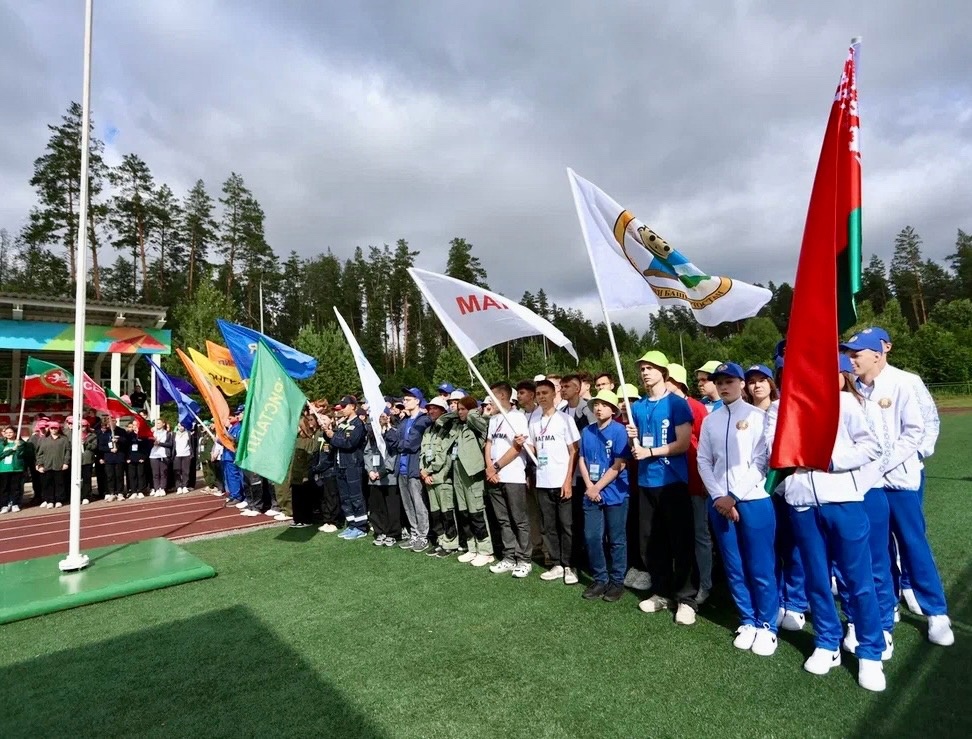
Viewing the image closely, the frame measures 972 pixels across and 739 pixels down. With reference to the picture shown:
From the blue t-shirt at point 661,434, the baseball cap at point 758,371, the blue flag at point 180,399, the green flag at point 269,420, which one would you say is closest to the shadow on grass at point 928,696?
the blue t-shirt at point 661,434

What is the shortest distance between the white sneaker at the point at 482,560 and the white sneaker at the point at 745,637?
3.04 metres

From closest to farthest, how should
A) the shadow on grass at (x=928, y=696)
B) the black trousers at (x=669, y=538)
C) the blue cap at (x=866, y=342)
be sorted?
the shadow on grass at (x=928, y=696)
the blue cap at (x=866, y=342)
the black trousers at (x=669, y=538)

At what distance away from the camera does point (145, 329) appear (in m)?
22.2

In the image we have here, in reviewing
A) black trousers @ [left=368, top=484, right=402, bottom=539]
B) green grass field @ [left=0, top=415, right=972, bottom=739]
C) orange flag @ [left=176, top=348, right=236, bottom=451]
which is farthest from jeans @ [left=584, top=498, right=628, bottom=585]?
orange flag @ [left=176, top=348, right=236, bottom=451]

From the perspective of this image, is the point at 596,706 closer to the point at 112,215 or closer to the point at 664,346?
the point at 112,215

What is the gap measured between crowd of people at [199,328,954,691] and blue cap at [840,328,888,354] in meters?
0.01

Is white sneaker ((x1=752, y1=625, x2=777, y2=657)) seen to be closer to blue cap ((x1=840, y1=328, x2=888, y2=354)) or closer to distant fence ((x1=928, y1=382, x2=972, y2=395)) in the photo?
blue cap ((x1=840, y1=328, x2=888, y2=354))

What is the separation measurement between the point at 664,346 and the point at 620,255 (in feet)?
204

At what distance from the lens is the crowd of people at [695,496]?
12.3 ft

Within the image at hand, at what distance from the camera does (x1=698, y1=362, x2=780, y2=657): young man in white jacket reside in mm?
4125

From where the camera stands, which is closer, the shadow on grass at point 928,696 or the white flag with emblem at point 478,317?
the shadow on grass at point 928,696

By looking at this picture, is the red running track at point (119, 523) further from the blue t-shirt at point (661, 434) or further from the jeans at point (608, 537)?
the blue t-shirt at point (661, 434)

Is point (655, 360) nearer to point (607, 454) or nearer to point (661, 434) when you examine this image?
point (661, 434)

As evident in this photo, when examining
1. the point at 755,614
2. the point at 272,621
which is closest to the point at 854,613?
the point at 755,614
